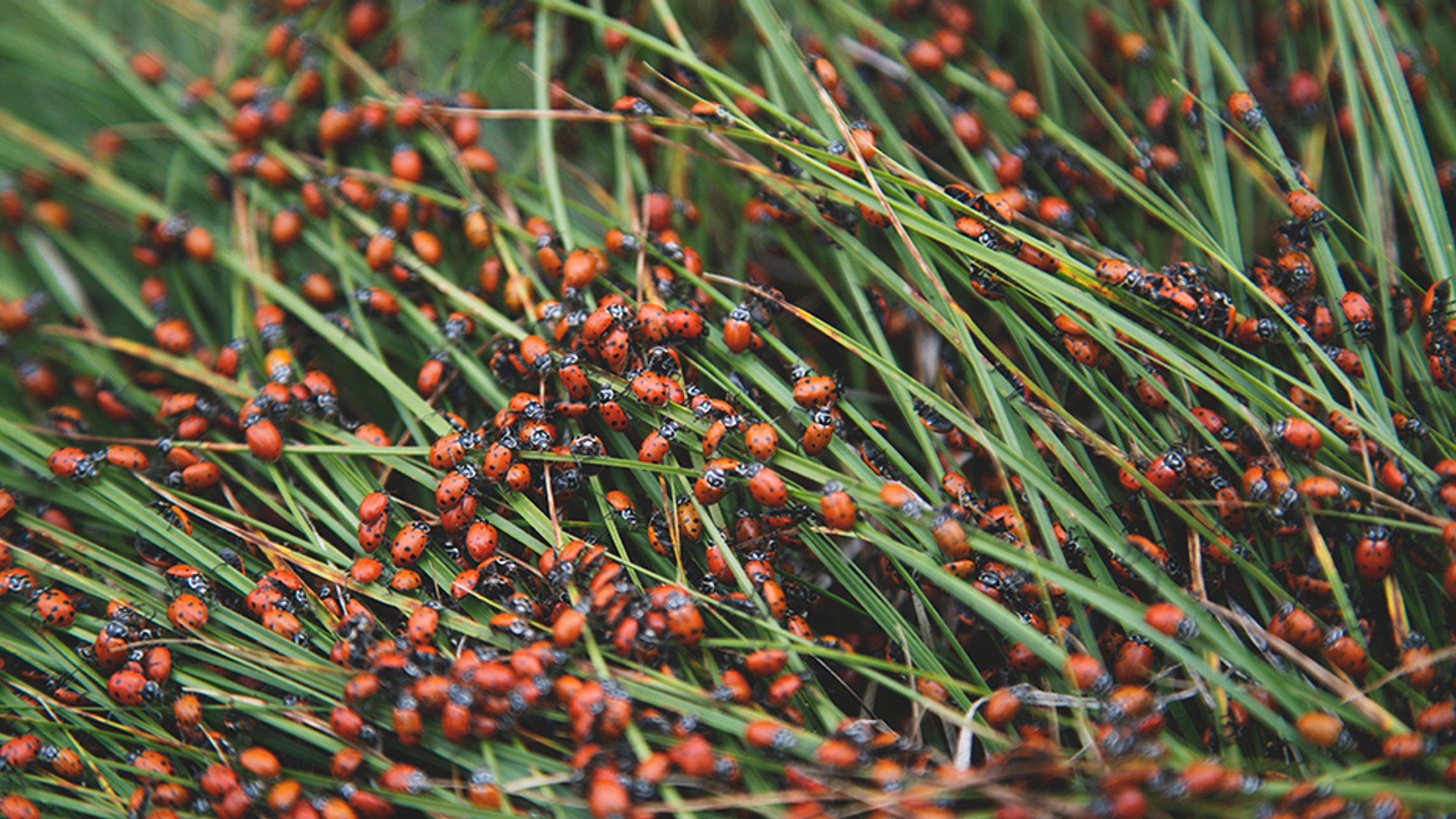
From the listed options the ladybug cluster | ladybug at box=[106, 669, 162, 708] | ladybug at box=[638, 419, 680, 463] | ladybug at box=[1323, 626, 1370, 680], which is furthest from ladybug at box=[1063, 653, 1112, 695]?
ladybug at box=[106, 669, 162, 708]

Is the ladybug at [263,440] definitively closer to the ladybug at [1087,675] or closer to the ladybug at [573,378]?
the ladybug at [573,378]

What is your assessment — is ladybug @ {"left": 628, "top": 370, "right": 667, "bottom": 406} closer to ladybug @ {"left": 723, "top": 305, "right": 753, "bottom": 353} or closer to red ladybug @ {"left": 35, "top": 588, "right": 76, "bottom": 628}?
ladybug @ {"left": 723, "top": 305, "right": 753, "bottom": 353}

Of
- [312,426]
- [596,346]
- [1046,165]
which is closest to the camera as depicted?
[596,346]

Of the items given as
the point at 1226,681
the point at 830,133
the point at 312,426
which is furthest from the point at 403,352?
the point at 1226,681

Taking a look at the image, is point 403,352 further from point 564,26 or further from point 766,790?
point 766,790

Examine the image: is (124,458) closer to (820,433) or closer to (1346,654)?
(820,433)

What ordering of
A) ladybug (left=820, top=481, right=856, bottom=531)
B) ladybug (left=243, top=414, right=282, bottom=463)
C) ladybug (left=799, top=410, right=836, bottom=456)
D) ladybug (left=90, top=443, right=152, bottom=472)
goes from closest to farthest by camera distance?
ladybug (left=820, top=481, right=856, bottom=531), ladybug (left=799, top=410, right=836, bottom=456), ladybug (left=243, top=414, right=282, bottom=463), ladybug (left=90, top=443, right=152, bottom=472)
